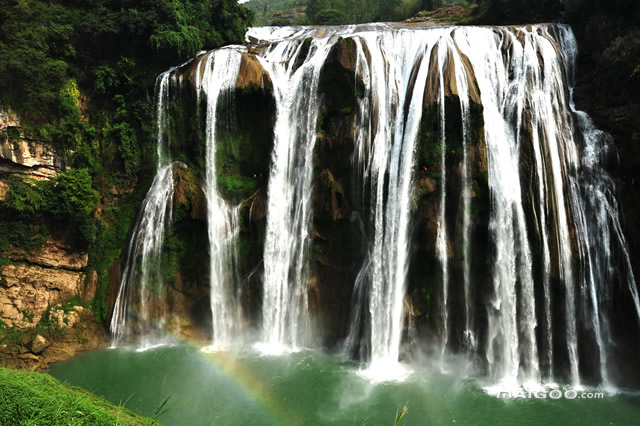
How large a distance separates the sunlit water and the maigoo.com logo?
0.05 meters

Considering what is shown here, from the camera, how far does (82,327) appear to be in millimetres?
15281

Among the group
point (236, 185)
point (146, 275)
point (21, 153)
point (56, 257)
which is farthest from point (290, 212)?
point (21, 153)

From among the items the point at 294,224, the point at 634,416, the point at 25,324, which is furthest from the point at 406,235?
the point at 25,324

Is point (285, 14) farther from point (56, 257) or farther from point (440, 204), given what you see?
point (440, 204)

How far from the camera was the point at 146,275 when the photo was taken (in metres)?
15.8

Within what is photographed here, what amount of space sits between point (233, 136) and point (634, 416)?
15.0m

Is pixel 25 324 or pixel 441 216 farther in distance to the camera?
pixel 25 324

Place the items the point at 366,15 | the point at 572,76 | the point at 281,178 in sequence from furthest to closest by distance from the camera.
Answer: the point at 366,15, the point at 281,178, the point at 572,76

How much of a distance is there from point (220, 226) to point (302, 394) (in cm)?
704

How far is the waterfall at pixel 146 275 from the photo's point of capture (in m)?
15.4

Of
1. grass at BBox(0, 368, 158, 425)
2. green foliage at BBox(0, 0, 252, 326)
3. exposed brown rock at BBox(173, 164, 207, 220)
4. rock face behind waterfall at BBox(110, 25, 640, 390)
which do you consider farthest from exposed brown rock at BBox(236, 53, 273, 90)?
grass at BBox(0, 368, 158, 425)

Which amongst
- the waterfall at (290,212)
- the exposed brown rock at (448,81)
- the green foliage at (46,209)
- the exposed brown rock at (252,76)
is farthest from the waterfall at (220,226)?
the exposed brown rock at (448,81)

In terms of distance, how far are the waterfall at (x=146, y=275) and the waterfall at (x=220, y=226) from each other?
1697mm

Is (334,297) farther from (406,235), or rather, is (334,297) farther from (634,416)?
(634,416)
